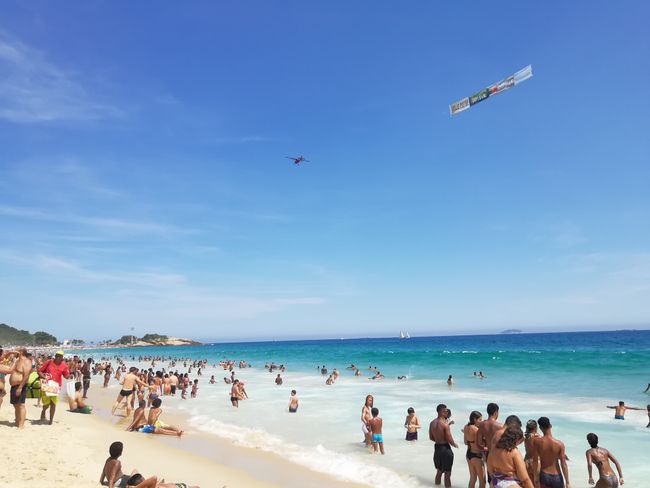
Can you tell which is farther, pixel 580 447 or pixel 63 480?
pixel 580 447

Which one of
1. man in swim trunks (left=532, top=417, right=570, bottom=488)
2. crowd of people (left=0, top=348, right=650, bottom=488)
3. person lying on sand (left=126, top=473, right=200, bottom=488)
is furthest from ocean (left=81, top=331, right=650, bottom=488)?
person lying on sand (left=126, top=473, right=200, bottom=488)

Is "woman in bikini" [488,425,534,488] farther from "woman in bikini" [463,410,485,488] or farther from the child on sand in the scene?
the child on sand

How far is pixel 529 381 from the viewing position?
97.5 ft

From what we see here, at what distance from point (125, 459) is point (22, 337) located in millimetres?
120634

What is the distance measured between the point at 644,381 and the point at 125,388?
31064mm

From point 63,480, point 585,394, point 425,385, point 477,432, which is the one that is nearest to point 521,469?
point 477,432

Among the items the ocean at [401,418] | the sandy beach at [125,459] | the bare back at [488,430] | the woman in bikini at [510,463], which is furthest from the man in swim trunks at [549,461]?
the sandy beach at [125,459]

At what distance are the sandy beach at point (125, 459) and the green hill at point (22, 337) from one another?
10657 cm

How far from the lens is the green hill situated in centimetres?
9982

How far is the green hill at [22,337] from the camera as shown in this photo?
328ft

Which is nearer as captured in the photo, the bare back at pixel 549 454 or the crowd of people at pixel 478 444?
the crowd of people at pixel 478 444

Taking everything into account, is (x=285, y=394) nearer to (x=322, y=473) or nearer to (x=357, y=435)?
(x=357, y=435)

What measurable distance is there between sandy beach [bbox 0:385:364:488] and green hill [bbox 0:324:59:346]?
106567 millimetres

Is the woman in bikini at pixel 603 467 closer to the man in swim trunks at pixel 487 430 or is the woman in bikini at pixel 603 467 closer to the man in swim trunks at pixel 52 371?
the man in swim trunks at pixel 487 430
